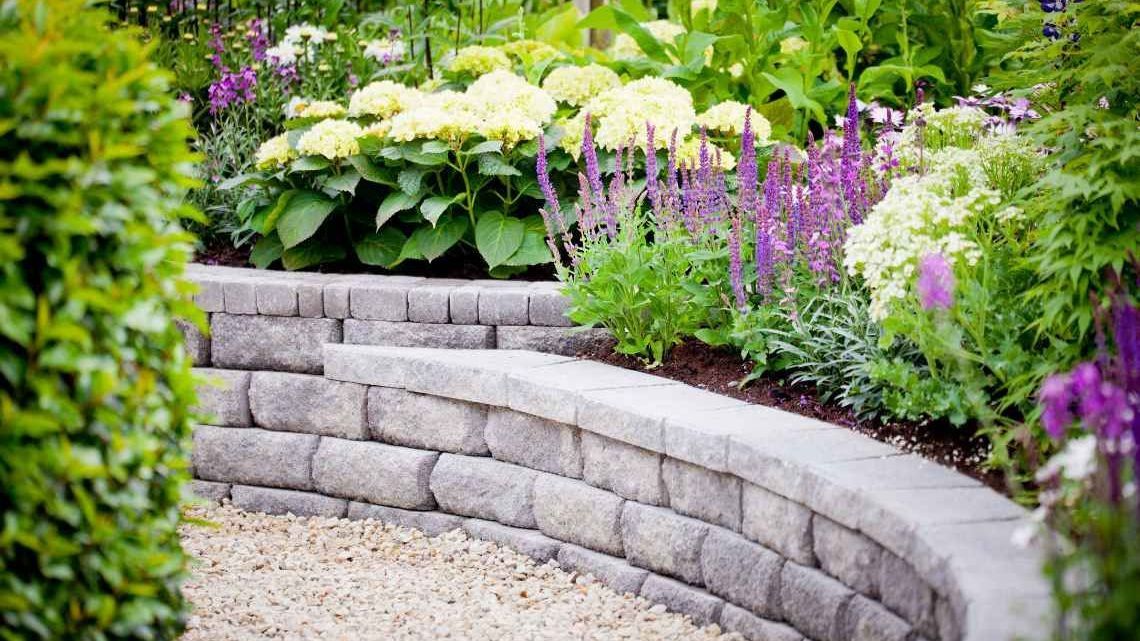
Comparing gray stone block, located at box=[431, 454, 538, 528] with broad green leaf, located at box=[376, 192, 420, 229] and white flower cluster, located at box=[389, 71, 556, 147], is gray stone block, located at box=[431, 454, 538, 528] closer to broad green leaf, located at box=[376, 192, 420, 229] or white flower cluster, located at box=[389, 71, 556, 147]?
broad green leaf, located at box=[376, 192, 420, 229]

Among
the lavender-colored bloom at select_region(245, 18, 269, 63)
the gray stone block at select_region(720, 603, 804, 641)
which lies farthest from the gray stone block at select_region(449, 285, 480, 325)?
the lavender-colored bloom at select_region(245, 18, 269, 63)

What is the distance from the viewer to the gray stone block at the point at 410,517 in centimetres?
432

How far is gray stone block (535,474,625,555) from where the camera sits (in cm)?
380

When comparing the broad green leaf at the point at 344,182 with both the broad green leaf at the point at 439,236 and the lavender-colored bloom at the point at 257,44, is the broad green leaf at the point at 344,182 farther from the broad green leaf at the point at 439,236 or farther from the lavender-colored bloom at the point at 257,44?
the lavender-colored bloom at the point at 257,44

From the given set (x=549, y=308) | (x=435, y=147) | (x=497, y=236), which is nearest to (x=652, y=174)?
(x=549, y=308)

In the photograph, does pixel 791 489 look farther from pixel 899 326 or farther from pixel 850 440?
pixel 899 326

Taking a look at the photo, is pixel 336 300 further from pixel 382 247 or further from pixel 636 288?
pixel 636 288

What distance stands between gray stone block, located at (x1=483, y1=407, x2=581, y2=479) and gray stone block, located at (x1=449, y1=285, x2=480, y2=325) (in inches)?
19.4

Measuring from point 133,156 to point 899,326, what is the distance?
188 centimetres

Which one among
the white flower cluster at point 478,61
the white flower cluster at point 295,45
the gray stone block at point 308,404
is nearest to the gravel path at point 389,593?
the gray stone block at point 308,404

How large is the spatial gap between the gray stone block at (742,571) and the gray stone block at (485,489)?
0.78 m

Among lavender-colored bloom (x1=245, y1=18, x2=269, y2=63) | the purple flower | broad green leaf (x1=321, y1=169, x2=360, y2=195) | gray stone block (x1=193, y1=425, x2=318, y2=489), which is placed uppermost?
lavender-colored bloom (x1=245, y1=18, x2=269, y2=63)

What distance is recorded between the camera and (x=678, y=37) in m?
5.67

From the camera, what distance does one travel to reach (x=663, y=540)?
361 centimetres
